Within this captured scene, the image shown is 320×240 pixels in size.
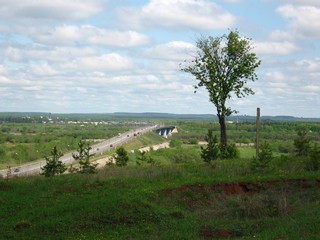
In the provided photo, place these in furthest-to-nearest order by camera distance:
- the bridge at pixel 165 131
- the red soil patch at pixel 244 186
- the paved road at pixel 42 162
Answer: the bridge at pixel 165 131 → the paved road at pixel 42 162 → the red soil patch at pixel 244 186

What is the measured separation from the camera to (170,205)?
15.3 meters

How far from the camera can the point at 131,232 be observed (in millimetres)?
12289

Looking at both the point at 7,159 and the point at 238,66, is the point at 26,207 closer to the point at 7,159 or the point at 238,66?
the point at 238,66

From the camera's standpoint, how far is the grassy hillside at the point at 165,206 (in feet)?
39.7

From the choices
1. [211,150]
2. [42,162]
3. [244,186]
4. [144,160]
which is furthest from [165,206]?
[42,162]

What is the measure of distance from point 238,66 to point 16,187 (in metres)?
18.4

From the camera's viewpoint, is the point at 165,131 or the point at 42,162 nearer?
the point at 42,162

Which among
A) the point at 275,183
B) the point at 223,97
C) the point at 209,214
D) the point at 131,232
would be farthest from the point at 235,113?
the point at 131,232

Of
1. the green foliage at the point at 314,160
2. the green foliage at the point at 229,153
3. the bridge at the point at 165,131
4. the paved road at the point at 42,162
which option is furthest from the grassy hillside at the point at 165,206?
the bridge at the point at 165,131

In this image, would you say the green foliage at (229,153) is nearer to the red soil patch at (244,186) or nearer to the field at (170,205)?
the field at (170,205)

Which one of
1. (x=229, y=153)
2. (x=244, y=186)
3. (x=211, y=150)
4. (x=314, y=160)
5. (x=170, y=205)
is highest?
(x=314, y=160)

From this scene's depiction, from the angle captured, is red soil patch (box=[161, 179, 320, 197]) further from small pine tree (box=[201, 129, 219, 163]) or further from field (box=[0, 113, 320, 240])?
small pine tree (box=[201, 129, 219, 163])

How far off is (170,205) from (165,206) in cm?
34

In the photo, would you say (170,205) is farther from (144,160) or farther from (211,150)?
(144,160)
